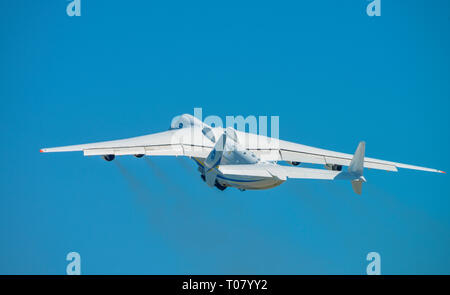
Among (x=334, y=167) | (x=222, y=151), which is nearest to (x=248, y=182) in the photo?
(x=222, y=151)

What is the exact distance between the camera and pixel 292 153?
3519 centimetres

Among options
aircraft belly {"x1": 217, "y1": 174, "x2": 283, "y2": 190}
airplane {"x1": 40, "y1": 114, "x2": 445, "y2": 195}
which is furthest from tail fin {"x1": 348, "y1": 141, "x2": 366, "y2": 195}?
airplane {"x1": 40, "y1": 114, "x2": 445, "y2": 195}

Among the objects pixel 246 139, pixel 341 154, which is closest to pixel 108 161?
pixel 246 139

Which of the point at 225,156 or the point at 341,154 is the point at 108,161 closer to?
the point at 225,156

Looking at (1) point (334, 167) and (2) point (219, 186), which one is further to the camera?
(1) point (334, 167)

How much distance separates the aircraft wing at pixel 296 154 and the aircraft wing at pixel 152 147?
7.07 ft

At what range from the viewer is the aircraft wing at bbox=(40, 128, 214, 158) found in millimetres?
34125

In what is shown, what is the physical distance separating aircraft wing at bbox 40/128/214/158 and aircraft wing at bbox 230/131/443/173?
2.15 metres

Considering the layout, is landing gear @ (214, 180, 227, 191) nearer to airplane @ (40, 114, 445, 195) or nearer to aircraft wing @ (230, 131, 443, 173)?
airplane @ (40, 114, 445, 195)

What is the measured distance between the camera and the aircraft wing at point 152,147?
34.1 metres

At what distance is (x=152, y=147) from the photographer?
115 feet

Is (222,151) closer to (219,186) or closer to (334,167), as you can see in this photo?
(219,186)

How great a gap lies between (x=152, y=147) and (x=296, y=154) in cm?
737

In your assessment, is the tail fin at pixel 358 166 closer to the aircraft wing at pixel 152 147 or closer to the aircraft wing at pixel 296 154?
the aircraft wing at pixel 296 154
